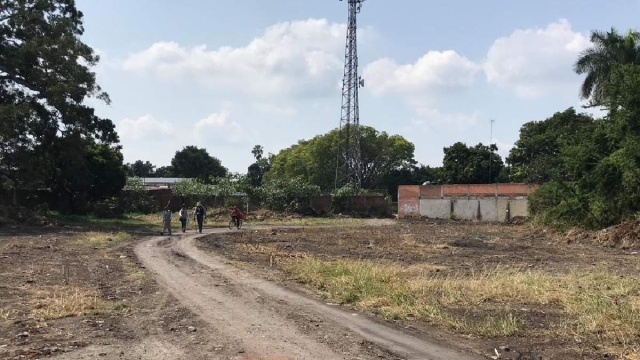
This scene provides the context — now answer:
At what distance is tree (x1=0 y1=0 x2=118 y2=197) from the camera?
34938mm

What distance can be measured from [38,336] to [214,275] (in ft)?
21.9

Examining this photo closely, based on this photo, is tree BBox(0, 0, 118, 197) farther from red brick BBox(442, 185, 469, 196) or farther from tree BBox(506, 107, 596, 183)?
tree BBox(506, 107, 596, 183)

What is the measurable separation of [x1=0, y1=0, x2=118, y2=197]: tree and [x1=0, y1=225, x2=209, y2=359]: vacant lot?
20.7m

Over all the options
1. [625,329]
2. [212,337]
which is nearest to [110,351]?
[212,337]

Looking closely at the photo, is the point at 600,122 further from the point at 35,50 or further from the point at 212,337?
the point at 35,50

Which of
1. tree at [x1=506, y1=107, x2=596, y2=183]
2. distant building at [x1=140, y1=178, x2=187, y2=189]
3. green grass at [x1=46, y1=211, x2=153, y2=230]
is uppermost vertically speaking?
tree at [x1=506, y1=107, x2=596, y2=183]

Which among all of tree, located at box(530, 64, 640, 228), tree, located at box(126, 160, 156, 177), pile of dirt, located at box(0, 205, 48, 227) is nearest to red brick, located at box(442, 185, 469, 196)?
tree, located at box(530, 64, 640, 228)

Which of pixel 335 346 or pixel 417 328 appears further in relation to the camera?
pixel 417 328

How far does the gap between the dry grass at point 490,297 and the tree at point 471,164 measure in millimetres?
64285

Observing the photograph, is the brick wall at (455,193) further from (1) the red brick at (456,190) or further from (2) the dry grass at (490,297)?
(2) the dry grass at (490,297)

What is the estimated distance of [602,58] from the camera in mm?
38188

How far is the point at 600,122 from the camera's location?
108 ft

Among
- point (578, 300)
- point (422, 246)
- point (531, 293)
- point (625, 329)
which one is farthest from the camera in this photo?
point (422, 246)

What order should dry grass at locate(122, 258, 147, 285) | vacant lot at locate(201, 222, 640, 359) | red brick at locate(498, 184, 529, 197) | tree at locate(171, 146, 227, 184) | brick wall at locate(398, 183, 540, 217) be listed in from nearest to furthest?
vacant lot at locate(201, 222, 640, 359) < dry grass at locate(122, 258, 147, 285) < red brick at locate(498, 184, 529, 197) < brick wall at locate(398, 183, 540, 217) < tree at locate(171, 146, 227, 184)
